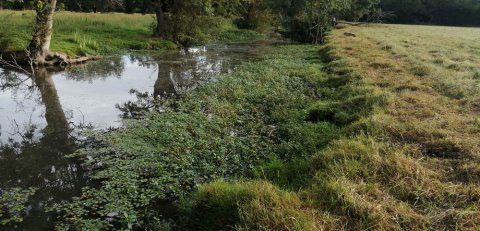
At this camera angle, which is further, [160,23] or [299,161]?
[160,23]

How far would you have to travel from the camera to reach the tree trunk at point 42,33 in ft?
64.6

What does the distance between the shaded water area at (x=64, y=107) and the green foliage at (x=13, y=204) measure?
0.20 ft

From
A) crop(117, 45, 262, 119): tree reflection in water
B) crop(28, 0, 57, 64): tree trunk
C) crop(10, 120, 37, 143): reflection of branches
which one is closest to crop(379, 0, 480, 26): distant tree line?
crop(117, 45, 262, 119): tree reflection in water

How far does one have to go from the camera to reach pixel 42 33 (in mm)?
20031

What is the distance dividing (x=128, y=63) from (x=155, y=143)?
48.4ft

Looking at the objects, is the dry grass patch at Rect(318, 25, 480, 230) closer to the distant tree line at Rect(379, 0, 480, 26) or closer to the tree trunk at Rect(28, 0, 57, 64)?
the tree trunk at Rect(28, 0, 57, 64)

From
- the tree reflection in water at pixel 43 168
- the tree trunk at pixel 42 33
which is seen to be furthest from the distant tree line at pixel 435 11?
the tree reflection in water at pixel 43 168

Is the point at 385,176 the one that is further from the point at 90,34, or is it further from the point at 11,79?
the point at 90,34

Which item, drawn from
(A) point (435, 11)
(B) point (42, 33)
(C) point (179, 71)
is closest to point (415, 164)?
(C) point (179, 71)

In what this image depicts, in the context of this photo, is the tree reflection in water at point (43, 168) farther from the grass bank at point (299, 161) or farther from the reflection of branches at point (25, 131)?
the grass bank at point (299, 161)

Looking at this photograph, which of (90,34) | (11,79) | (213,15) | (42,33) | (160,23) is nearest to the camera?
(11,79)

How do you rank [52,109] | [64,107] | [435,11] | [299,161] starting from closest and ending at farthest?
[299,161] < [52,109] < [64,107] < [435,11]

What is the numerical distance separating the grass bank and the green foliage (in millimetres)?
621

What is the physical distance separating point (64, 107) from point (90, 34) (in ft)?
61.2
